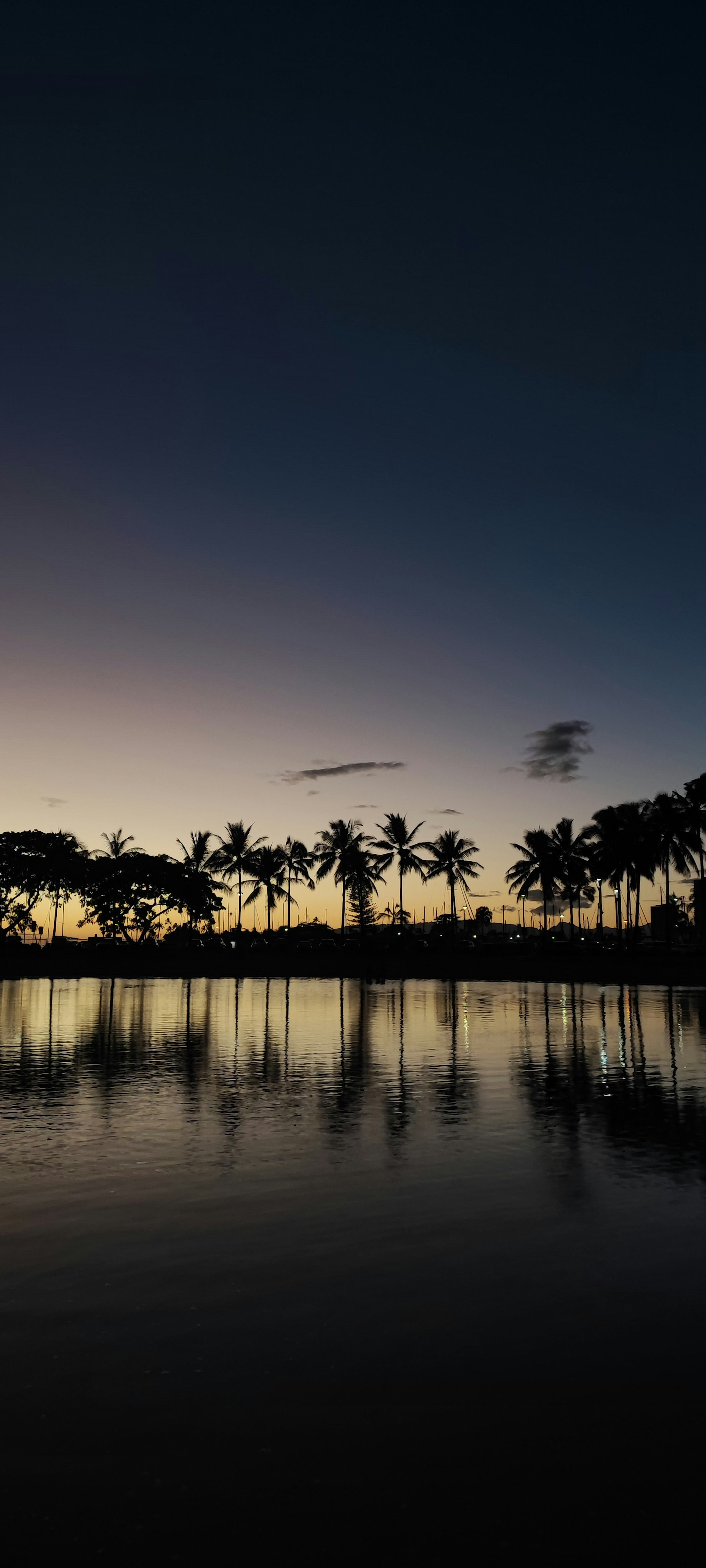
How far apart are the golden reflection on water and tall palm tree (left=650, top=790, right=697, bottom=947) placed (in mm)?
44649

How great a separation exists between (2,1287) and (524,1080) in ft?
46.5

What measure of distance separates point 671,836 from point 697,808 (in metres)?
3.40

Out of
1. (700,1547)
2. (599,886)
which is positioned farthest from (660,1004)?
(599,886)

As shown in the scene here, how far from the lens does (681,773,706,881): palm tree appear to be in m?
82.8

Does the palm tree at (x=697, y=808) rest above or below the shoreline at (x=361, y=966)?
above

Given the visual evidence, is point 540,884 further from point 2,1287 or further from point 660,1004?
point 2,1287

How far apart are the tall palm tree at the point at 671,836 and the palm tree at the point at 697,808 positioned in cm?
21

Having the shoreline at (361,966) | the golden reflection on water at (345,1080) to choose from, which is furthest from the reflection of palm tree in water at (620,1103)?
the shoreline at (361,966)

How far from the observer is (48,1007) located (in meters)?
42.0

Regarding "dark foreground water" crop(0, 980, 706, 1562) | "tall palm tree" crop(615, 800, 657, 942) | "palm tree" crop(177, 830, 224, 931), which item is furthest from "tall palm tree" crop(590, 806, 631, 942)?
"dark foreground water" crop(0, 980, 706, 1562)

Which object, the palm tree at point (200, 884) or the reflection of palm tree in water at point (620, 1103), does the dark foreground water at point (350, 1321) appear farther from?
the palm tree at point (200, 884)

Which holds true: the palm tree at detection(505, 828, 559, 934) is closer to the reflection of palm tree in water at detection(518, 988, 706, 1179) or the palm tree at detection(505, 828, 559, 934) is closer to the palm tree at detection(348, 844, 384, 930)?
the palm tree at detection(348, 844, 384, 930)

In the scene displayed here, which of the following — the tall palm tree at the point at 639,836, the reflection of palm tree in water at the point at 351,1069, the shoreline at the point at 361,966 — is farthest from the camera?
the tall palm tree at the point at 639,836

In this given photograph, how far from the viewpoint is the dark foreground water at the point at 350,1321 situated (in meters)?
5.07
